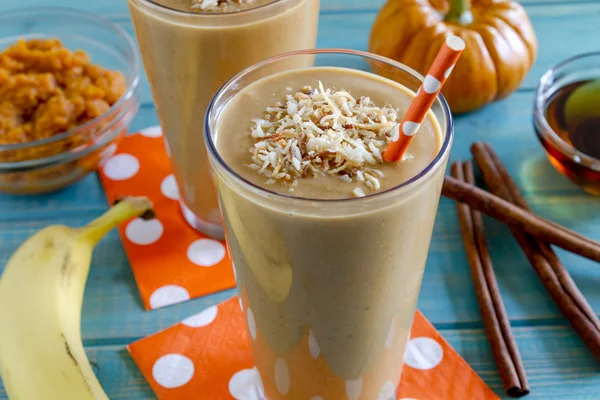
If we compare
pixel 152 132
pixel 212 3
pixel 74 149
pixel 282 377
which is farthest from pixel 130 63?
pixel 282 377

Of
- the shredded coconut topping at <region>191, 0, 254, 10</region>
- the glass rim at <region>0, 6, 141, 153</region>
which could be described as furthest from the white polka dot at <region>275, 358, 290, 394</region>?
the glass rim at <region>0, 6, 141, 153</region>

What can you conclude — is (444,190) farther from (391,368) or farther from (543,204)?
(391,368)

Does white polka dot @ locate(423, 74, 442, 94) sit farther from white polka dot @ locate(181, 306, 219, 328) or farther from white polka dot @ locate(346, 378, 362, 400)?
white polka dot @ locate(181, 306, 219, 328)

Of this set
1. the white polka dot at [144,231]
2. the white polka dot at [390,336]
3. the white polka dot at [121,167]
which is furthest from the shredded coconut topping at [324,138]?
the white polka dot at [121,167]

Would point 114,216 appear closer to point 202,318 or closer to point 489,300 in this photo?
point 202,318

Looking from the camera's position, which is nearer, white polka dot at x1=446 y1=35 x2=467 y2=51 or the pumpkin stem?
white polka dot at x1=446 y1=35 x2=467 y2=51
